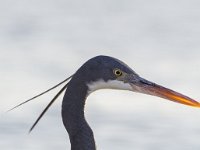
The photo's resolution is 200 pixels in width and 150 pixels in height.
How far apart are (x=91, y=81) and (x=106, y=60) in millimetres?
417

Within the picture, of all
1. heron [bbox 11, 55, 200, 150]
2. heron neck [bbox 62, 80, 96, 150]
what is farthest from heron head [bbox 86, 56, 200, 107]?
heron neck [bbox 62, 80, 96, 150]

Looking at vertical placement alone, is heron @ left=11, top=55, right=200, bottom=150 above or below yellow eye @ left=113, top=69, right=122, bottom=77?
below

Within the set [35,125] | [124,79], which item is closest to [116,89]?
[124,79]

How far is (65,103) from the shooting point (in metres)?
8.34

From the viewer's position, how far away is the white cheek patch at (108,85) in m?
8.37

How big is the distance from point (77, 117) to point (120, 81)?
93 centimetres

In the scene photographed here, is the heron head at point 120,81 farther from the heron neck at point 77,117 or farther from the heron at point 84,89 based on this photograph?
the heron neck at point 77,117

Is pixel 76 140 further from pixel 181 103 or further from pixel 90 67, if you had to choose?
pixel 181 103

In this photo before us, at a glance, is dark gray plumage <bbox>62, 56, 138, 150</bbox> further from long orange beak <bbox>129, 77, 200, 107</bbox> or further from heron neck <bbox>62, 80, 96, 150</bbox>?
long orange beak <bbox>129, 77, 200, 107</bbox>

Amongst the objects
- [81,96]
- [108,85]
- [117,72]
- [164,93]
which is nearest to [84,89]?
[81,96]

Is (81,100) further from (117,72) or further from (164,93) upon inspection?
(164,93)

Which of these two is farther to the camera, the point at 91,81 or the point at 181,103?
the point at 181,103

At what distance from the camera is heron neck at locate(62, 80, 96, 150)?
8.33 metres

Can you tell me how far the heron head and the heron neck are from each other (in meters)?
0.19
